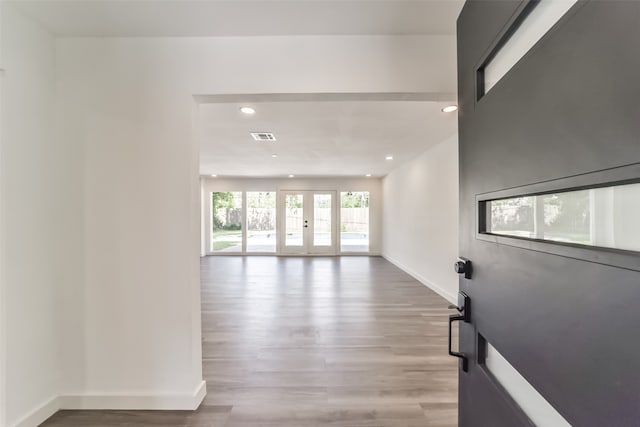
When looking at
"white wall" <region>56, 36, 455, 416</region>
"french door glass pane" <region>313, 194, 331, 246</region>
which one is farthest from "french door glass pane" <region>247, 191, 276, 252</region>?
"white wall" <region>56, 36, 455, 416</region>

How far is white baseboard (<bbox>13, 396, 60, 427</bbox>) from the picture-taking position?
1592 millimetres

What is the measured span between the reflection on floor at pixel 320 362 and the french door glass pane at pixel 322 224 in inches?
145

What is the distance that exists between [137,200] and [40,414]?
1475mm

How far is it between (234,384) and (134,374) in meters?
0.69

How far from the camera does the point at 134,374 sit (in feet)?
5.81

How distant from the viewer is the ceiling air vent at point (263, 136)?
3.55 m

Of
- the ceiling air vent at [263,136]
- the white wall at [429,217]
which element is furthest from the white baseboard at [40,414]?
the white wall at [429,217]

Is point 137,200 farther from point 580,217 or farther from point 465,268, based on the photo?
point 580,217

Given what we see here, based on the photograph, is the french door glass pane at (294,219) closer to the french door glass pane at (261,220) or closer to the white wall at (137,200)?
the french door glass pane at (261,220)

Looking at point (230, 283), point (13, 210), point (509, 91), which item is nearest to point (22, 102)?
point (13, 210)

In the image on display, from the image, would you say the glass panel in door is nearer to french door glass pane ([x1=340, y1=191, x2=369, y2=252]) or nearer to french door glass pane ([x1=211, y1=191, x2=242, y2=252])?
french door glass pane ([x1=340, y1=191, x2=369, y2=252])

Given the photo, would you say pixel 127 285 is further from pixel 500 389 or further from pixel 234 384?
pixel 500 389

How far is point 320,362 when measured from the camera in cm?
231

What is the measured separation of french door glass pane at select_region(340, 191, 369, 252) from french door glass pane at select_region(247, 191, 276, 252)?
2193mm
